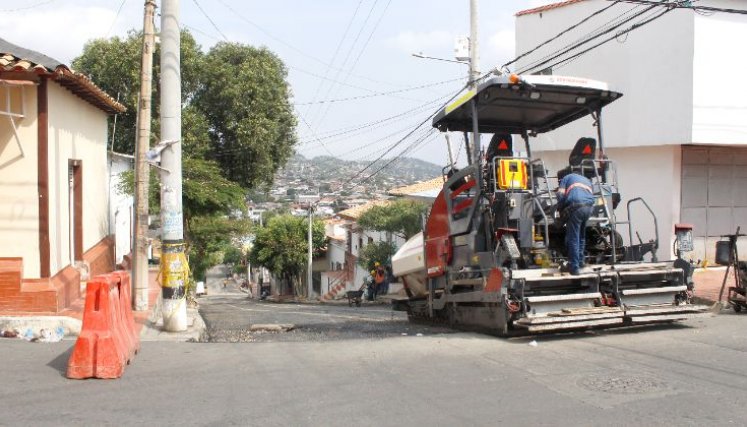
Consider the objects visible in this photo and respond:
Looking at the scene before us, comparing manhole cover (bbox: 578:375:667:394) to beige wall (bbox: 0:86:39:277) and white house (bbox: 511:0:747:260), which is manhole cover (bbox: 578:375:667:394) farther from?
white house (bbox: 511:0:747:260)

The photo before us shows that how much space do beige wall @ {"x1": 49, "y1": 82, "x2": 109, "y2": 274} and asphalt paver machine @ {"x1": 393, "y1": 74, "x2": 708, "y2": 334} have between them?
19.3 feet

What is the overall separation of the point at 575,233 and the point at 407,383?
301 centimetres

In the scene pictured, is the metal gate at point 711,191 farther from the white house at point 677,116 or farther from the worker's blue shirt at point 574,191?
the worker's blue shirt at point 574,191

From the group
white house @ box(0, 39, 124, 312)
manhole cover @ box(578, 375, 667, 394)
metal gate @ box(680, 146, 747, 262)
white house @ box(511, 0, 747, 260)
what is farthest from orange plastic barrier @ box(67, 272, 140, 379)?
metal gate @ box(680, 146, 747, 262)

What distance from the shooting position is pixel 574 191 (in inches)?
302

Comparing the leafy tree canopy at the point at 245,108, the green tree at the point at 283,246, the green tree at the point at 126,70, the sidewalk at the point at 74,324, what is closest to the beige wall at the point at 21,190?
the sidewalk at the point at 74,324

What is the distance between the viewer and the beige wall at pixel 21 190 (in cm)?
920

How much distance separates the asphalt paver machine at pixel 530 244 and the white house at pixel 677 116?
4.99 metres

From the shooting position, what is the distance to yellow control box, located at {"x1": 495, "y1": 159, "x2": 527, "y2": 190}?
26.3 ft

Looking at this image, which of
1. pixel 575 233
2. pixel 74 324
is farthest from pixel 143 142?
pixel 575 233

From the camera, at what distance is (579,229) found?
7.67m

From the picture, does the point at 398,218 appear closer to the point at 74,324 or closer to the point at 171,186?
the point at 171,186

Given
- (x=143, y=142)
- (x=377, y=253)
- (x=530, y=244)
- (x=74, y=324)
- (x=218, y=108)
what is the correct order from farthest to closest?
1. (x=377, y=253)
2. (x=218, y=108)
3. (x=143, y=142)
4. (x=74, y=324)
5. (x=530, y=244)

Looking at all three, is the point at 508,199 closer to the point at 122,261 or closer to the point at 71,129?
the point at 71,129
